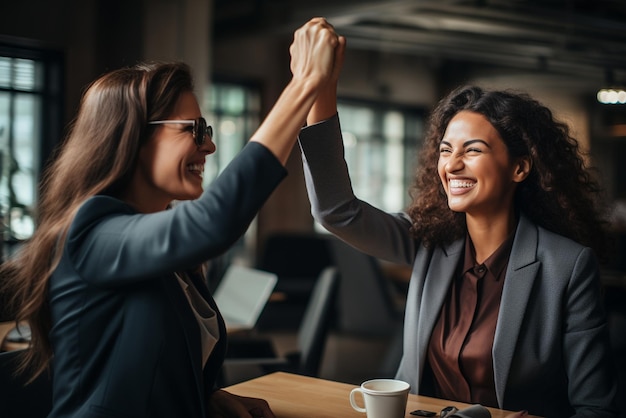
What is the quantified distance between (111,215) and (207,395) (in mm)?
515

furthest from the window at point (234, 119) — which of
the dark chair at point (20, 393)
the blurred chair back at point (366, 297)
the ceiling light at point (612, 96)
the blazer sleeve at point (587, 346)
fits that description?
the dark chair at point (20, 393)

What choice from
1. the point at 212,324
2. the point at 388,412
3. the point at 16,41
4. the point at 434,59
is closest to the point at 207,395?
the point at 212,324

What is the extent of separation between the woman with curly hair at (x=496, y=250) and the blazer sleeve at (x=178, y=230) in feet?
2.13

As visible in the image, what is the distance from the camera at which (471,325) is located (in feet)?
6.73

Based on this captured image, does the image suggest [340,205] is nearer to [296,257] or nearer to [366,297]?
[366,297]

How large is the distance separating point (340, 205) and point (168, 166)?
0.66 metres

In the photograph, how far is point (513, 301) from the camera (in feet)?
6.50

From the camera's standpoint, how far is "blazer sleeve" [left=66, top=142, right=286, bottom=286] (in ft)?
4.19

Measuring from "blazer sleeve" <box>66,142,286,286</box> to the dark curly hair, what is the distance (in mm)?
968

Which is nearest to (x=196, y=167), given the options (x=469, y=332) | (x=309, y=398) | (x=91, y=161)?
(x=91, y=161)

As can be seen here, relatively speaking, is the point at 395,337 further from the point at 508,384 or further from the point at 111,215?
the point at 111,215

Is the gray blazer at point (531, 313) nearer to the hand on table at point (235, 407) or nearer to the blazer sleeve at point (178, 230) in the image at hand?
the hand on table at point (235, 407)

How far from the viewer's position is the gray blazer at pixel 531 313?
1933 mm

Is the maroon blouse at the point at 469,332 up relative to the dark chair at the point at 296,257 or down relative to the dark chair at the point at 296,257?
up
